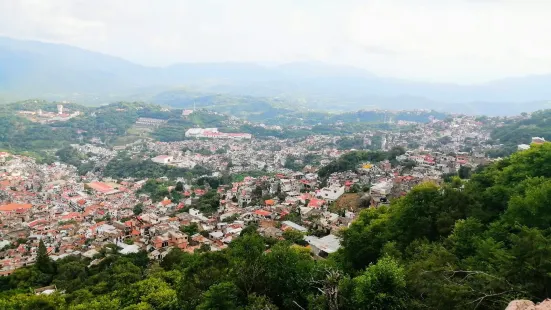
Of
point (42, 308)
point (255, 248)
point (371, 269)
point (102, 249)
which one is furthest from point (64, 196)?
point (371, 269)

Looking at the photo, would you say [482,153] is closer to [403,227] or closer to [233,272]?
[403,227]

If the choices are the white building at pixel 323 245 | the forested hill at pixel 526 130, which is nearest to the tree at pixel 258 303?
the white building at pixel 323 245

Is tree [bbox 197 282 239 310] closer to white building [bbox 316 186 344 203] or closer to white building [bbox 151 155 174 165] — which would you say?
white building [bbox 316 186 344 203]

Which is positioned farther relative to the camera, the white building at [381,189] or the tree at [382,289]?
the white building at [381,189]

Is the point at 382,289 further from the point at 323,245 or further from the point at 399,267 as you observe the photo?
the point at 323,245

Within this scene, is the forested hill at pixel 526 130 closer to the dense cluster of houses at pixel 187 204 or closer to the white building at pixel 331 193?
the dense cluster of houses at pixel 187 204

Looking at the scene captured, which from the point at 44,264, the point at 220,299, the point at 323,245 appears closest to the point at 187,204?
the point at 44,264
